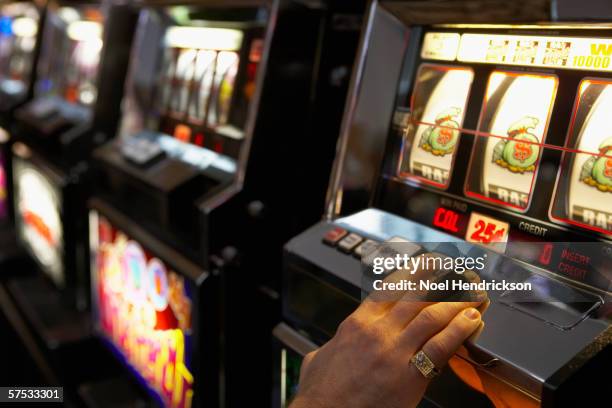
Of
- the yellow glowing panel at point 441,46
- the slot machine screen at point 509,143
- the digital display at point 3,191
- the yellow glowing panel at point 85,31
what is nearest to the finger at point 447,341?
the slot machine screen at point 509,143

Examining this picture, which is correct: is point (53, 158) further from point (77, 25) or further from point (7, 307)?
point (7, 307)

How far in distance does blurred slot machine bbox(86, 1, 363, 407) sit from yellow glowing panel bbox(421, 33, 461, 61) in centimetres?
40

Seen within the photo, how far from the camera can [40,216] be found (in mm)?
2977

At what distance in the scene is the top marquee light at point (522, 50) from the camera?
1.04 meters

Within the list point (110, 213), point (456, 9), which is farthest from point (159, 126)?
point (456, 9)

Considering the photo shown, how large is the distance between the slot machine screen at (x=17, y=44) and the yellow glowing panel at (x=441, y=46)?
250 cm

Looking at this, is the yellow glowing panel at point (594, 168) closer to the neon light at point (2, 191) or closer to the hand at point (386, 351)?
the hand at point (386, 351)

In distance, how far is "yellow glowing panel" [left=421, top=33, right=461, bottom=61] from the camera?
129 cm

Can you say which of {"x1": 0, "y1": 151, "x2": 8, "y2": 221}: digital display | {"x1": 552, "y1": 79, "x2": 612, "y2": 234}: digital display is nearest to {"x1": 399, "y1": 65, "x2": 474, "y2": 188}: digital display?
{"x1": 552, "y1": 79, "x2": 612, "y2": 234}: digital display

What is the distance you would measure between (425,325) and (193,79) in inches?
56.4

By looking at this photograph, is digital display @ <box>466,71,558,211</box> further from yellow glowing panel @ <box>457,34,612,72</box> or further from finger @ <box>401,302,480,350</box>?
finger @ <box>401,302,480,350</box>

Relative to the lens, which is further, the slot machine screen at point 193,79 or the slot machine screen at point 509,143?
the slot machine screen at point 193,79

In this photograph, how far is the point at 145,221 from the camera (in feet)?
6.29

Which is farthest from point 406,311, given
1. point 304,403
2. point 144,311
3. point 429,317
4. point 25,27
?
point 25,27
